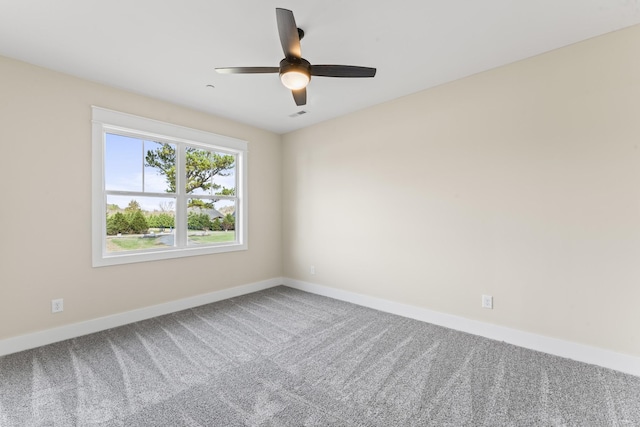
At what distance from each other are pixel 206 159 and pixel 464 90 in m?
3.53

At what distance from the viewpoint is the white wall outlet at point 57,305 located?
108 inches

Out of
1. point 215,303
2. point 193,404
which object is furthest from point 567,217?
point 215,303

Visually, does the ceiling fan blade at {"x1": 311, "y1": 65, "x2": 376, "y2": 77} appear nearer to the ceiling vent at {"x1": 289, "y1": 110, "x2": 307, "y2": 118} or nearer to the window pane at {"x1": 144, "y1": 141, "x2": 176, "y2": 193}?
the ceiling vent at {"x1": 289, "y1": 110, "x2": 307, "y2": 118}

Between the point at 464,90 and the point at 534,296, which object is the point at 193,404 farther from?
the point at 464,90

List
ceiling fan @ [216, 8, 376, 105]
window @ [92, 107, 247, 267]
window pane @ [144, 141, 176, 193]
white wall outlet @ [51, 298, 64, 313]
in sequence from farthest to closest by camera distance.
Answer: window pane @ [144, 141, 176, 193] < window @ [92, 107, 247, 267] < white wall outlet @ [51, 298, 64, 313] < ceiling fan @ [216, 8, 376, 105]

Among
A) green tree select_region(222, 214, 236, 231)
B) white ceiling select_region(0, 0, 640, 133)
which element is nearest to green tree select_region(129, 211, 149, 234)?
green tree select_region(222, 214, 236, 231)

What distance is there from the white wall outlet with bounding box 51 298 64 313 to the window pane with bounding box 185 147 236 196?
5.90 feet

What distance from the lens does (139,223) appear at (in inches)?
136

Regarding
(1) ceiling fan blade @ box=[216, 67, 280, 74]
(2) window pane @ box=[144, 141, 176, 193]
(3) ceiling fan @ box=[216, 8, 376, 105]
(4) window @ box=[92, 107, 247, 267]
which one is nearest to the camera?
(3) ceiling fan @ box=[216, 8, 376, 105]

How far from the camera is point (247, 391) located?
6.57ft

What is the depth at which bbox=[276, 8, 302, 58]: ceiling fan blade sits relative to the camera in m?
1.65

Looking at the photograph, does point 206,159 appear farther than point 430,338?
Yes

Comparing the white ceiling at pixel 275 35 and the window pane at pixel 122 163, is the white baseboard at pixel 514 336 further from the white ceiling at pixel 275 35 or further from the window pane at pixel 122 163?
the window pane at pixel 122 163

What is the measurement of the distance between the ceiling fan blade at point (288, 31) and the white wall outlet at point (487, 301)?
114 inches
